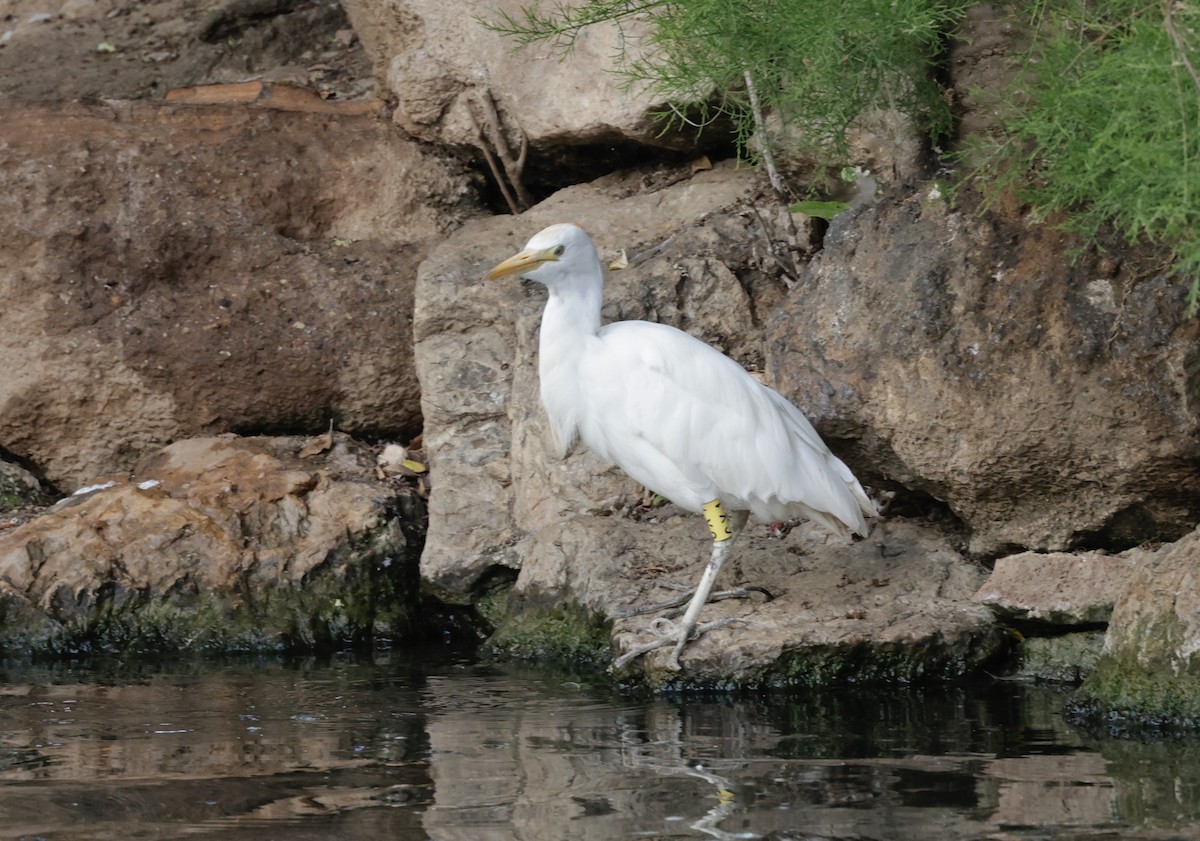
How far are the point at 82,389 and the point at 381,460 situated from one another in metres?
1.60

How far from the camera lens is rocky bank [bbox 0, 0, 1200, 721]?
18.9 ft

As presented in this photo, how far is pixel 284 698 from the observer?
19.1 ft

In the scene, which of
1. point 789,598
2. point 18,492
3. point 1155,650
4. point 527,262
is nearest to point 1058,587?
point 1155,650

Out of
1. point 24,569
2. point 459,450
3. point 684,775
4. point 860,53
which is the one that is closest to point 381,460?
point 459,450

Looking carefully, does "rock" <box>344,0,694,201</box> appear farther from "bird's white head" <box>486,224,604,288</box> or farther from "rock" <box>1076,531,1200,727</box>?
"rock" <box>1076,531,1200,727</box>

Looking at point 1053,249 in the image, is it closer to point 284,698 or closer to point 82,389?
point 284,698

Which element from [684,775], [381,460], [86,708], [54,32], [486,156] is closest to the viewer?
[684,775]

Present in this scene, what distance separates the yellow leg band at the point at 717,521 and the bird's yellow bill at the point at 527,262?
3.69 ft

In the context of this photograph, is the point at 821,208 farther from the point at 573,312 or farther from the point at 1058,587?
the point at 1058,587

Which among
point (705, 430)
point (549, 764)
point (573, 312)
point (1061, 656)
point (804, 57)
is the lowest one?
point (549, 764)

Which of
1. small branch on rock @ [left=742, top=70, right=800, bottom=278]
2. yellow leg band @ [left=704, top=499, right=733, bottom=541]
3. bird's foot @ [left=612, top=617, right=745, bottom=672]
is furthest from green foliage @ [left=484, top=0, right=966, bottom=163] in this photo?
bird's foot @ [left=612, top=617, right=745, bottom=672]

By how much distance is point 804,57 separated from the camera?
6.10m

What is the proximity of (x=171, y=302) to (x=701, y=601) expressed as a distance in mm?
3761

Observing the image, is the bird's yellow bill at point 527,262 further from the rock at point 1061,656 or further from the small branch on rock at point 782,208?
the rock at point 1061,656
